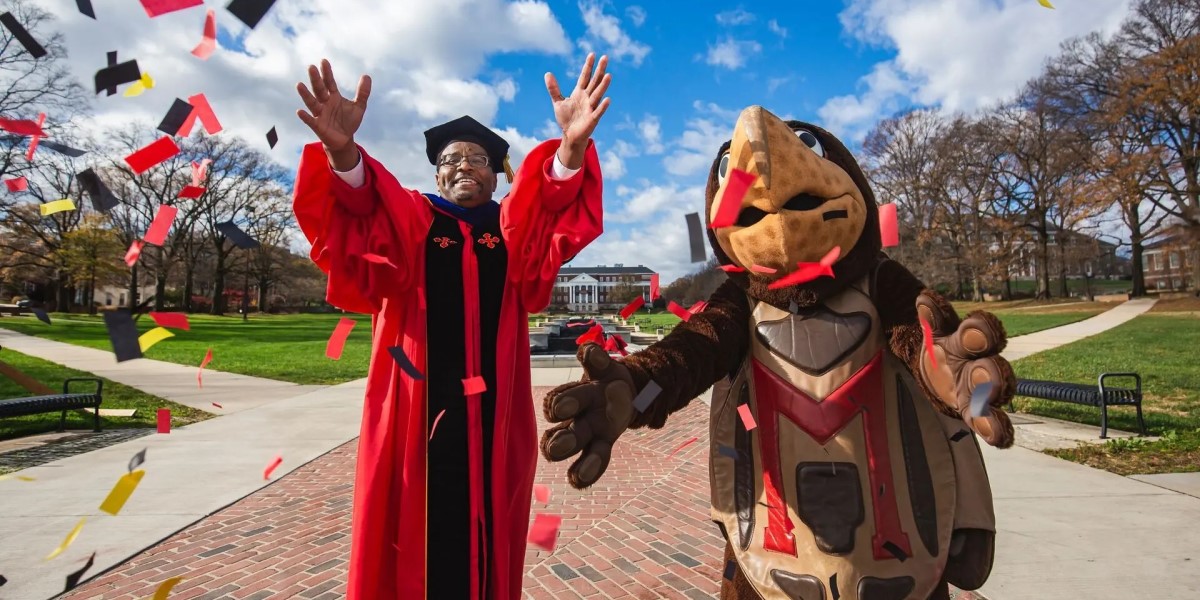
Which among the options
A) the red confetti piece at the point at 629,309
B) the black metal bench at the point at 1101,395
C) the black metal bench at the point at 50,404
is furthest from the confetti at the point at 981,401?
the black metal bench at the point at 50,404

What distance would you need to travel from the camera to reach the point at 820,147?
7.02ft

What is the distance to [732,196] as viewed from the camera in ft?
6.48

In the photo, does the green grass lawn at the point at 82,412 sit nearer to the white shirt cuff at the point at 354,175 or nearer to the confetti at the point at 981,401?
the white shirt cuff at the point at 354,175

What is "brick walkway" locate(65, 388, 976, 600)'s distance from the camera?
333cm

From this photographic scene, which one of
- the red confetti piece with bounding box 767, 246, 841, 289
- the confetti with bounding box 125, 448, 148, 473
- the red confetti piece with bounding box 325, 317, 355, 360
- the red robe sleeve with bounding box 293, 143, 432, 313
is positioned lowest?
the confetti with bounding box 125, 448, 148, 473

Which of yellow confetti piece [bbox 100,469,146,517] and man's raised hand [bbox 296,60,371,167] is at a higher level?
man's raised hand [bbox 296,60,371,167]

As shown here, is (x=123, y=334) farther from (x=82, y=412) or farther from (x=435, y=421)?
(x=82, y=412)

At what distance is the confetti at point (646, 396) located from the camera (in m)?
1.70

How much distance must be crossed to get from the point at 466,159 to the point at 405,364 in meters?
0.85

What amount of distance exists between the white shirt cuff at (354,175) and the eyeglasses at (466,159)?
41cm

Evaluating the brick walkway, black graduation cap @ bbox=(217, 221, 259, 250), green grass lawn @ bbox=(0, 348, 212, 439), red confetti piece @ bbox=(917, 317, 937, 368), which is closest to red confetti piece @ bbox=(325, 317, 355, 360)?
black graduation cap @ bbox=(217, 221, 259, 250)

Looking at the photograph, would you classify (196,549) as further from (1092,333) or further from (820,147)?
(1092,333)

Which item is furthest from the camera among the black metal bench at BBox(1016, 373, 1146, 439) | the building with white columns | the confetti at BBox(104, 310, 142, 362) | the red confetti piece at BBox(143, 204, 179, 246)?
the building with white columns

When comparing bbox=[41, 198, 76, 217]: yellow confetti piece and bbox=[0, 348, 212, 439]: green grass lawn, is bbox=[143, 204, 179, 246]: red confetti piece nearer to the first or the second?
bbox=[41, 198, 76, 217]: yellow confetti piece
